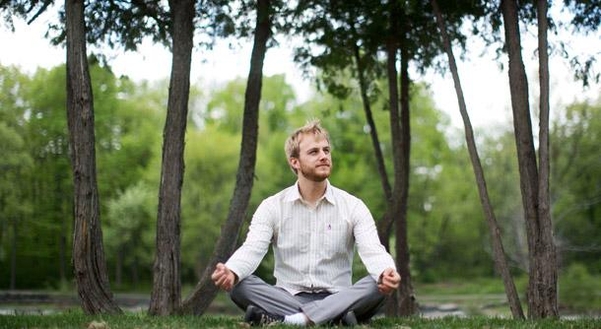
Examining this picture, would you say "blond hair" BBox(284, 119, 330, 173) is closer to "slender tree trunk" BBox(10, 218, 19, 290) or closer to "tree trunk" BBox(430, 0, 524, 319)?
"tree trunk" BBox(430, 0, 524, 319)

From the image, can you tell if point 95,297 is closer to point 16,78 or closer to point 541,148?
point 541,148

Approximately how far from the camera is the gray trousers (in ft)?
16.2

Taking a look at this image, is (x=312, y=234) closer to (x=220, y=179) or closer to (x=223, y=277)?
(x=223, y=277)

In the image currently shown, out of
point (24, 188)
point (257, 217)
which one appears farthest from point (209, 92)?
point (257, 217)

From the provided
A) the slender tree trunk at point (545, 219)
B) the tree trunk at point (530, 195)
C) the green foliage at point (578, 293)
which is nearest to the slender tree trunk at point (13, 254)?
the green foliage at point (578, 293)

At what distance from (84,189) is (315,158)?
3009mm

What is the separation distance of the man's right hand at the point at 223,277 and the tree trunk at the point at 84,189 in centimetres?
287

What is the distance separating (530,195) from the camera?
7.90 m

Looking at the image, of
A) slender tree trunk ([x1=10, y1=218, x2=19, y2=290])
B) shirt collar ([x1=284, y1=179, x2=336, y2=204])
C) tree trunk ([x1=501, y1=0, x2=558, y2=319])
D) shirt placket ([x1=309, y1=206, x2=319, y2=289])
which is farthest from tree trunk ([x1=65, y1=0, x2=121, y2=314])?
slender tree trunk ([x1=10, y1=218, x2=19, y2=290])

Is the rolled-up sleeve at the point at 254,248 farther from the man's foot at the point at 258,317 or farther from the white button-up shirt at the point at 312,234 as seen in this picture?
the man's foot at the point at 258,317

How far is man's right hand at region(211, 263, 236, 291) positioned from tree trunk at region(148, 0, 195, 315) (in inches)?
115

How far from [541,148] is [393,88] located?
4101mm

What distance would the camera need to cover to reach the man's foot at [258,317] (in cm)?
503

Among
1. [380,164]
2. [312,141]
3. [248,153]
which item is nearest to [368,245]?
[312,141]
